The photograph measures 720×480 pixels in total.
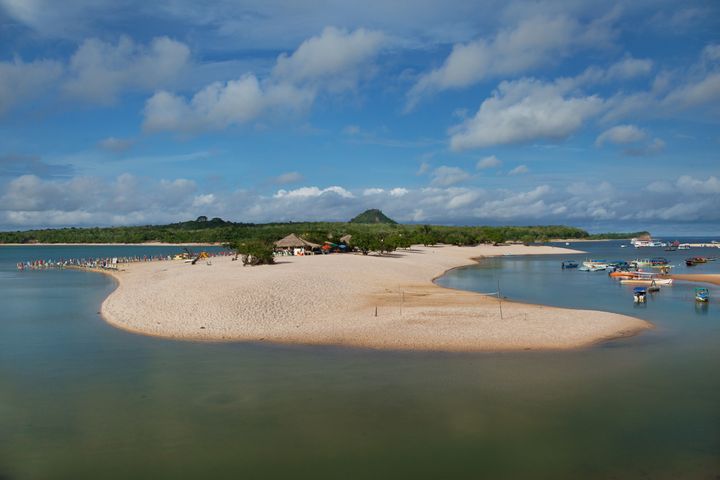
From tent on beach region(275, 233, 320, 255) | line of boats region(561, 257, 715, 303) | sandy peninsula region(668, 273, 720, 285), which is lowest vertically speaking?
sandy peninsula region(668, 273, 720, 285)

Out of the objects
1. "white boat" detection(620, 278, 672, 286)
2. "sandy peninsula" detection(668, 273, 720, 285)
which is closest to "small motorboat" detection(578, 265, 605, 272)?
"sandy peninsula" detection(668, 273, 720, 285)

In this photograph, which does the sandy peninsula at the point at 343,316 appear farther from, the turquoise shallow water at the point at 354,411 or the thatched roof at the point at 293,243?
the thatched roof at the point at 293,243

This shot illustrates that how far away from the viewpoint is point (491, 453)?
12453 mm

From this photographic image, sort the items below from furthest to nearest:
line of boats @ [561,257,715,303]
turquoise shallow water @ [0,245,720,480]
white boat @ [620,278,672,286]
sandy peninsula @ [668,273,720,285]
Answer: sandy peninsula @ [668,273,720,285]
white boat @ [620,278,672,286]
line of boats @ [561,257,715,303]
turquoise shallow water @ [0,245,720,480]

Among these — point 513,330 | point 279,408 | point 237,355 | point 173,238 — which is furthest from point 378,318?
point 173,238

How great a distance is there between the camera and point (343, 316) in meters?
28.2

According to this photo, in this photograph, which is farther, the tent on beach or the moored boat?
the tent on beach

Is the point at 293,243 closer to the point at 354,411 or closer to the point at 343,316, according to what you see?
the point at 343,316

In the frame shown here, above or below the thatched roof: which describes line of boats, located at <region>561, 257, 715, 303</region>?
below

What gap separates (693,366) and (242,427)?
1594 cm

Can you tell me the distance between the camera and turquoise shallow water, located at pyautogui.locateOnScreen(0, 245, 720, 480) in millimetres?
12047

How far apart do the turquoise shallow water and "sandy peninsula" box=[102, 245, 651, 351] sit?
175 cm

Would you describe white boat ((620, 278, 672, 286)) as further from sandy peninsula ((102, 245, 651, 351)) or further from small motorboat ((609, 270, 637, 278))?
sandy peninsula ((102, 245, 651, 351))

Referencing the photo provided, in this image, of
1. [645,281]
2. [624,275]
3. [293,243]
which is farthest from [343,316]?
[293,243]
